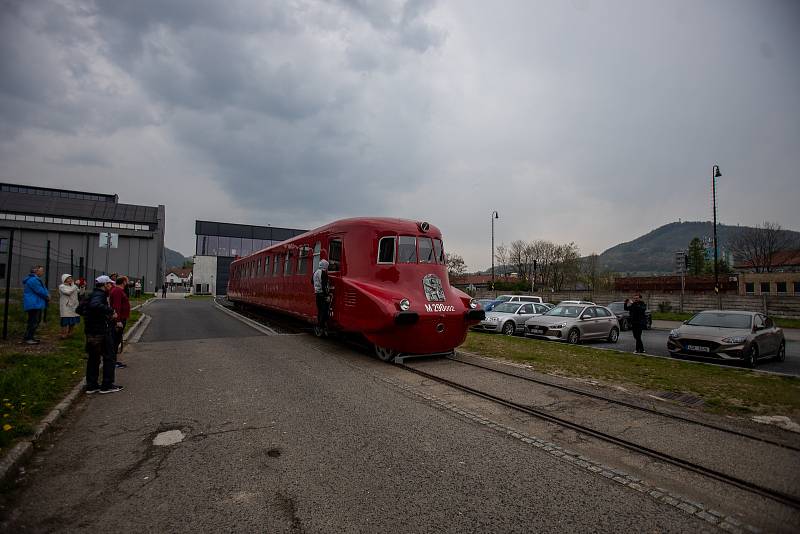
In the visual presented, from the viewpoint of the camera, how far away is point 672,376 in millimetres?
8281

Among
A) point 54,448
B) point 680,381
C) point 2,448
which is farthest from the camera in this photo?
point 680,381

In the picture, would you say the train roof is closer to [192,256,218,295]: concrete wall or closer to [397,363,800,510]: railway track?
[397,363,800,510]: railway track

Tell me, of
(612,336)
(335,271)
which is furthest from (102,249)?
(612,336)

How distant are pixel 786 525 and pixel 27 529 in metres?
5.35

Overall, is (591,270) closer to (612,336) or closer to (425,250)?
(612,336)

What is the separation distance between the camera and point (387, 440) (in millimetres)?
4594

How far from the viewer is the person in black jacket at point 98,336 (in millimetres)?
6344

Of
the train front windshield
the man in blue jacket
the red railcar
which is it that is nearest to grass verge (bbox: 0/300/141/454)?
the man in blue jacket

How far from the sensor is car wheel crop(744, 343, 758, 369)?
10091 mm

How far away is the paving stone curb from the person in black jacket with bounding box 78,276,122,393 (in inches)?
198

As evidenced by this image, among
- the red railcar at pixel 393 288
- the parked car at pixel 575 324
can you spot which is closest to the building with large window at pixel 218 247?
the parked car at pixel 575 324

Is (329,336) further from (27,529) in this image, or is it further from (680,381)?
(27,529)

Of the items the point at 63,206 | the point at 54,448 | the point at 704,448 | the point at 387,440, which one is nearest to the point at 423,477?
the point at 387,440

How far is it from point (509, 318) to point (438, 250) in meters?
8.36
